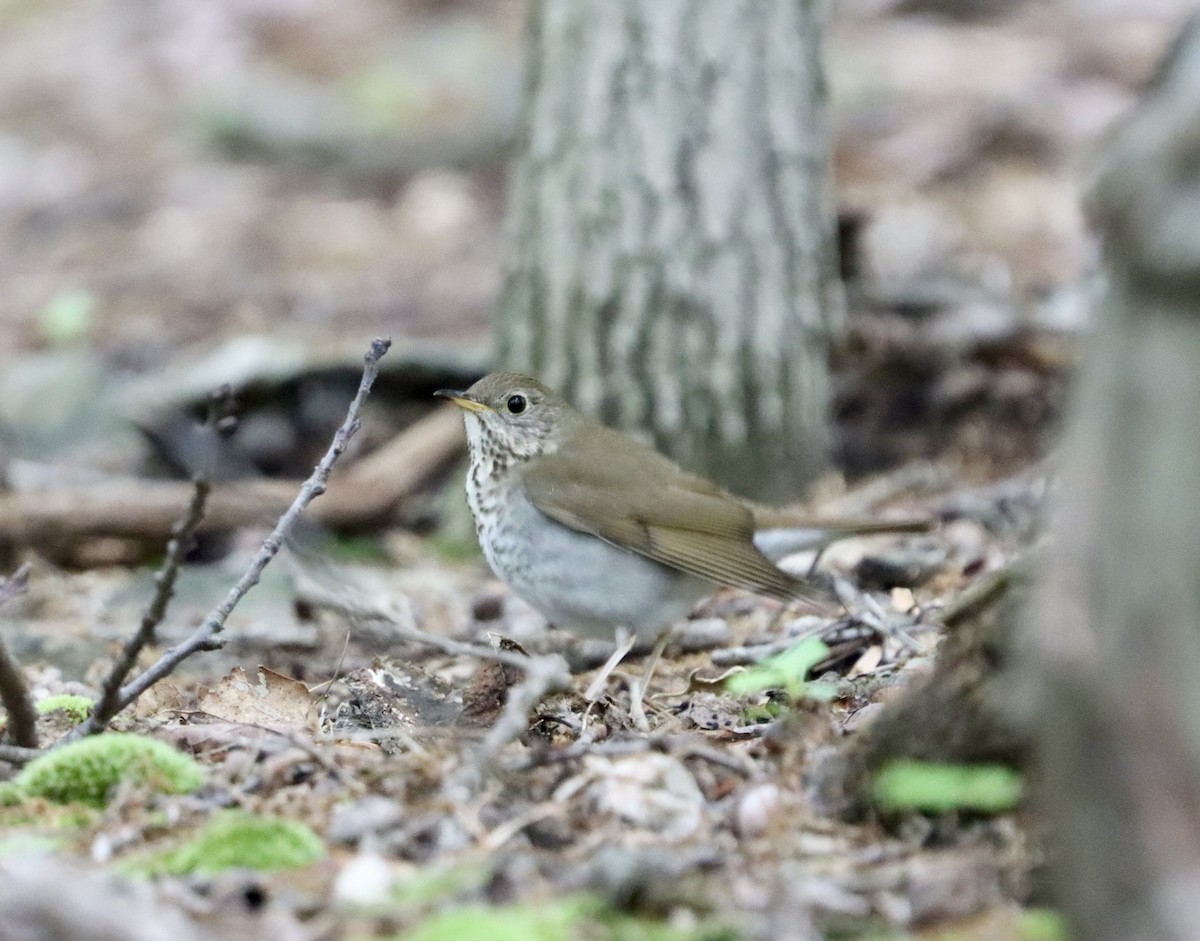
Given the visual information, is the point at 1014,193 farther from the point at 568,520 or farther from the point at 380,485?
the point at 568,520

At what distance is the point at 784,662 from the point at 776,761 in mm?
417

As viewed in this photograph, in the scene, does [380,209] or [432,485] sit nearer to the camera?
[432,485]

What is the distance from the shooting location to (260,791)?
3117mm

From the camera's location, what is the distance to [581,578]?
4.70m

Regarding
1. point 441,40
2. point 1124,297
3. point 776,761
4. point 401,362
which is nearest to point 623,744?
point 776,761

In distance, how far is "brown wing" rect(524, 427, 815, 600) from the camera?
15.6ft

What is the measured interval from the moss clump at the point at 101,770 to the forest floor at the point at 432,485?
0.12 ft

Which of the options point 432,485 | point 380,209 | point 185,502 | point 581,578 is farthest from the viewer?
point 380,209

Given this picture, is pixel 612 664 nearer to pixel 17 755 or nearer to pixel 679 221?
pixel 17 755

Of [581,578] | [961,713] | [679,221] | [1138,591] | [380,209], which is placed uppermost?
[380,209]

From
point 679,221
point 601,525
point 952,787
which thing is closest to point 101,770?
point 952,787

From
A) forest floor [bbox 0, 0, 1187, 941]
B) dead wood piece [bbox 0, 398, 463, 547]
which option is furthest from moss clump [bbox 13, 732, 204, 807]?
dead wood piece [bbox 0, 398, 463, 547]

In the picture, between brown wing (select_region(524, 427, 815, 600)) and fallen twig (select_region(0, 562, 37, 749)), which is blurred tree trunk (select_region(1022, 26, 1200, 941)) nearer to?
fallen twig (select_region(0, 562, 37, 749))

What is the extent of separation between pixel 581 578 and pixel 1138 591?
2979mm
